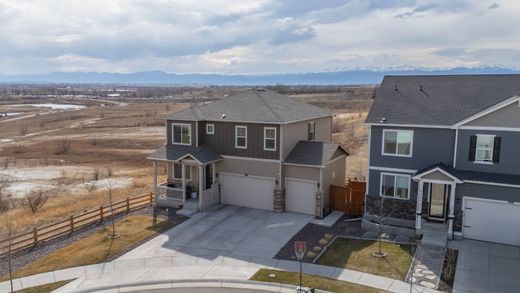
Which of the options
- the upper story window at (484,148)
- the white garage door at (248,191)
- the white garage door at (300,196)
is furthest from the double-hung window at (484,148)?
the white garage door at (248,191)

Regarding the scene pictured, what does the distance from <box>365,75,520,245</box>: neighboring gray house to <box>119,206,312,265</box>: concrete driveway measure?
506cm

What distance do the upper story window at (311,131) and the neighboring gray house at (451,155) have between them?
5.61 meters

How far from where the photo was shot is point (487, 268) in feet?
56.5

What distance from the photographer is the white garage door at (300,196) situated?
Result: 24.5 meters

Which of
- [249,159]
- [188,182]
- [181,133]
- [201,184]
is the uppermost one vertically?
[181,133]

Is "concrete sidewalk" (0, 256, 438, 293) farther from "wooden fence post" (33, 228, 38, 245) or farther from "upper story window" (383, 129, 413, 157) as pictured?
"upper story window" (383, 129, 413, 157)

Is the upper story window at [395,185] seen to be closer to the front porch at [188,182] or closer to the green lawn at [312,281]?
the green lawn at [312,281]

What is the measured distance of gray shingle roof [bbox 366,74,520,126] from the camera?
68.8ft

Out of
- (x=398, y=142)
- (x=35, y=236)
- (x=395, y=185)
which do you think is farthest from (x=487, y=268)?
(x=35, y=236)

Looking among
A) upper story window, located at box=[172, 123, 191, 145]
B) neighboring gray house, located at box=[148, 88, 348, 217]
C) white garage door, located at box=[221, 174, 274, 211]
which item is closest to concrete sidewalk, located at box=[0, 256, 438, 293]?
neighboring gray house, located at box=[148, 88, 348, 217]

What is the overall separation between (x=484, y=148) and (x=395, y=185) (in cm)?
449

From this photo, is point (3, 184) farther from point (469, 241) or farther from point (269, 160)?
point (469, 241)

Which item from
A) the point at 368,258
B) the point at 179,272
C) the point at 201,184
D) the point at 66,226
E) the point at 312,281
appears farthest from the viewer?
the point at 201,184

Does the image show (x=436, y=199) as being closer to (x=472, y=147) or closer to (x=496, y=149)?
(x=472, y=147)
